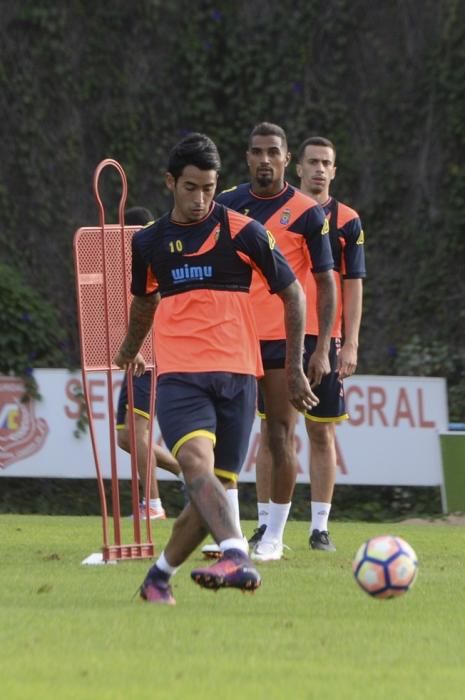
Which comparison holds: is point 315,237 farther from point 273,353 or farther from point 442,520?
point 442,520

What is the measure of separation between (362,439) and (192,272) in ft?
28.7

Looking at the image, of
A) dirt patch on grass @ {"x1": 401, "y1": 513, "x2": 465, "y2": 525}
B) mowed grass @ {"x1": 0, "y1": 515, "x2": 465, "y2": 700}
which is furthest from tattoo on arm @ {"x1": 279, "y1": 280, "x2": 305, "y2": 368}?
dirt patch on grass @ {"x1": 401, "y1": 513, "x2": 465, "y2": 525}

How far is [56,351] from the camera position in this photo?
60.5 ft

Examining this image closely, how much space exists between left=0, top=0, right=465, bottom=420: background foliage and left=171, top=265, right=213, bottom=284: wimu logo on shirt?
11237 mm

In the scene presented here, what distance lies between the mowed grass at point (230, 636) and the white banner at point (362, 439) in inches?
246

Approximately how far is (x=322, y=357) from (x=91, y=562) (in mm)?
1783

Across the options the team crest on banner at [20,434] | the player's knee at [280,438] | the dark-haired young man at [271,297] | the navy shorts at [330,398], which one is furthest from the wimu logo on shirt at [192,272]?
the team crest on banner at [20,434]

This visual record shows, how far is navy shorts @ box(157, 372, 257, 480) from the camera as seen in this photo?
24.1 feet

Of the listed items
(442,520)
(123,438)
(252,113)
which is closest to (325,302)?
(123,438)

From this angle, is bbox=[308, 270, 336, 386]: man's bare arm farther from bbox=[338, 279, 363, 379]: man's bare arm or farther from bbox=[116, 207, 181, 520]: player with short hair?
bbox=[116, 207, 181, 520]: player with short hair

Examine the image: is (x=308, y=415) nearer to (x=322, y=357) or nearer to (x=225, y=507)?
(x=322, y=357)

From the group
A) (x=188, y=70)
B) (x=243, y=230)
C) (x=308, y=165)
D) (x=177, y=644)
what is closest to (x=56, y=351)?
(x=188, y=70)

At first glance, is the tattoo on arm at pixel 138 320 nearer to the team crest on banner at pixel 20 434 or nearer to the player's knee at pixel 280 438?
the player's knee at pixel 280 438

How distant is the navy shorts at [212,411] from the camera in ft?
24.1
